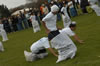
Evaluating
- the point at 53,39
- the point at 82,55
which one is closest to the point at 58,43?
the point at 53,39

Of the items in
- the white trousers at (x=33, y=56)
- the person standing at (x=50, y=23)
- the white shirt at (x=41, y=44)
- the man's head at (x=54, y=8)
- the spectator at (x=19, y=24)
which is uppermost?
the man's head at (x=54, y=8)

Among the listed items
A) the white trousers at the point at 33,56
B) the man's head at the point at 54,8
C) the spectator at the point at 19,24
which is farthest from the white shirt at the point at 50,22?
the spectator at the point at 19,24

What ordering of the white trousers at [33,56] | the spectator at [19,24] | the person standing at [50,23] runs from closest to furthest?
the person standing at [50,23] → the white trousers at [33,56] → the spectator at [19,24]

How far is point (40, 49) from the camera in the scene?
855 centimetres

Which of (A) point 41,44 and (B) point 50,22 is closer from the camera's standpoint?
(B) point 50,22

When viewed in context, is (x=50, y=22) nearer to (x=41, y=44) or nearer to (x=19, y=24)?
(x=41, y=44)

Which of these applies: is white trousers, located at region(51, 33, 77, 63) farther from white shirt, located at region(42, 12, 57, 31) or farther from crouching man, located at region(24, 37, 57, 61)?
crouching man, located at region(24, 37, 57, 61)

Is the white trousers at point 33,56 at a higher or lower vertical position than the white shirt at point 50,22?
lower

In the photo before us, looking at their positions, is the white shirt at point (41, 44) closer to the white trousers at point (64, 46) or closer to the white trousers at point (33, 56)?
the white trousers at point (33, 56)

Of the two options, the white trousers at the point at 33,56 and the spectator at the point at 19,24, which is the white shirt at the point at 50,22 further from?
the spectator at the point at 19,24

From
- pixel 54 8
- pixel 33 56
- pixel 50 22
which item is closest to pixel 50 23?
pixel 50 22

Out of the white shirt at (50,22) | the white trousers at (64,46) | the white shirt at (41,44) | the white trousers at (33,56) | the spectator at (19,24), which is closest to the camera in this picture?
the white trousers at (64,46)

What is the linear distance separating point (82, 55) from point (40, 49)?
5.52ft

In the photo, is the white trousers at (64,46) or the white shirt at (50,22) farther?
the white shirt at (50,22)
